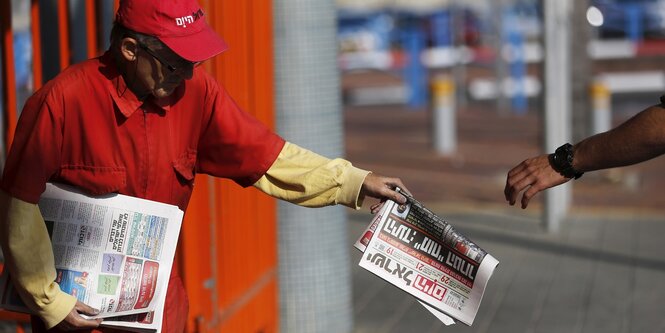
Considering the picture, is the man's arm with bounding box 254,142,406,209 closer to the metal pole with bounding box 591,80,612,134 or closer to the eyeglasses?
the eyeglasses

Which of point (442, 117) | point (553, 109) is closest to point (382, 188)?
point (553, 109)

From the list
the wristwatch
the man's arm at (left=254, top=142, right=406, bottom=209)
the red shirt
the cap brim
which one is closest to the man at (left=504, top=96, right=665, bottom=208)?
the wristwatch

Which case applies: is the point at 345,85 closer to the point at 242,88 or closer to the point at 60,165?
the point at 242,88

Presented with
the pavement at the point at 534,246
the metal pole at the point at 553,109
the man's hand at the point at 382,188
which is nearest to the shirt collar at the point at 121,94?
the man's hand at the point at 382,188

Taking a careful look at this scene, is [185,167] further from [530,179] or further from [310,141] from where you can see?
[310,141]

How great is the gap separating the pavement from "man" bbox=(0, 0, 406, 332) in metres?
3.90

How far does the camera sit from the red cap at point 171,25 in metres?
3.38

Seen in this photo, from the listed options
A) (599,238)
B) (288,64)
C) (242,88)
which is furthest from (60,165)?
(599,238)

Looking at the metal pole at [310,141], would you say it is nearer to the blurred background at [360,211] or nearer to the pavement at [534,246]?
the blurred background at [360,211]

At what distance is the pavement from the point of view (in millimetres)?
7582

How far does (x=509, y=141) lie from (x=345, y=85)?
43.8 feet

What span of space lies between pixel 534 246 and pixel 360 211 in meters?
2.29

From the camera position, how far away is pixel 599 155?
4129 mm

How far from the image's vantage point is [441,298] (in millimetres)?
3879
